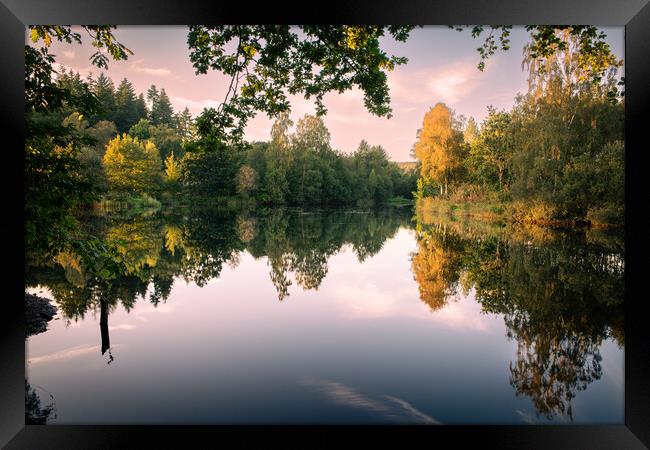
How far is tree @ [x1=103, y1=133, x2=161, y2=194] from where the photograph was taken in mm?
24141

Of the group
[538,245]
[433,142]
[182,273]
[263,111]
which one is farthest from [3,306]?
[433,142]

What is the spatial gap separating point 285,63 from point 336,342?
370cm

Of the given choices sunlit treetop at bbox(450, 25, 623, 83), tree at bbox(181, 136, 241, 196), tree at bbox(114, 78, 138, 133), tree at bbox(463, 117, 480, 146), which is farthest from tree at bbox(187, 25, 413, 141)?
tree at bbox(114, 78, 138, 133)

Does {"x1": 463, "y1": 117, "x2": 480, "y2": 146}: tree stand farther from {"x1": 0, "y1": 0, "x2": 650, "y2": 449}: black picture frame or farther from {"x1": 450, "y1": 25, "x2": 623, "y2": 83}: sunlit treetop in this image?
{"x1": 0, "y1": 0, "x2": 650, "y2": 449}: black picture frame

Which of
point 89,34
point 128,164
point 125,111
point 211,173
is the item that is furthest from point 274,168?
point 89,34

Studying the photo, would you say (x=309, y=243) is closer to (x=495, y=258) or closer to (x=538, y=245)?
(x=495, y=258)

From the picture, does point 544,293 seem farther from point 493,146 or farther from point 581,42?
point 493,146

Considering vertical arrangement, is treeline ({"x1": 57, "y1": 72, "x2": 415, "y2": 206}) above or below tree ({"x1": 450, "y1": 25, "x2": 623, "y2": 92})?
above

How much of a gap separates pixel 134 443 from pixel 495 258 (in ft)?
31.3

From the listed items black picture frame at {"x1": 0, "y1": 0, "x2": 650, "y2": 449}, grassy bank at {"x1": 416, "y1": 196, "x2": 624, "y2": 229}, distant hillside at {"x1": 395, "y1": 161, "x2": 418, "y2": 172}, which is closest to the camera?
black picture frame at {"x1": 0, "y1": 0, "x2": 650, "y2": 449}

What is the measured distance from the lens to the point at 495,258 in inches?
401

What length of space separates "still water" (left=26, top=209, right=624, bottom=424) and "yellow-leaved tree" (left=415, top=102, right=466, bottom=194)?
14.2 meters
